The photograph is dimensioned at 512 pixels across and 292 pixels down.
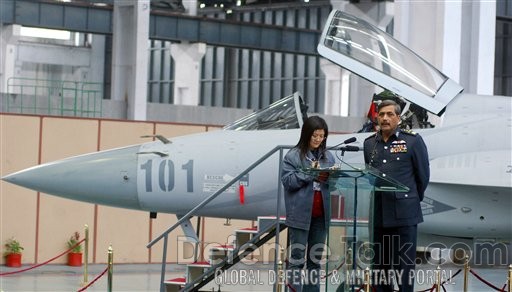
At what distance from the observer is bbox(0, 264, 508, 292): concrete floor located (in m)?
15.4

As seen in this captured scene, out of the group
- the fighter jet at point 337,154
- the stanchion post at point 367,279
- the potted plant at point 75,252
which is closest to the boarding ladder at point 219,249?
the fighter jet at point 337,154

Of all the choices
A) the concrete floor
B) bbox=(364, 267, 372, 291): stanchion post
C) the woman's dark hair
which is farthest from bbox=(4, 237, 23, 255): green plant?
bbox=(364, 267, 372, 291): stanchion post

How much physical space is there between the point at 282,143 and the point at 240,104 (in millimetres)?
42106

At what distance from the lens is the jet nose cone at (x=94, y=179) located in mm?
11438

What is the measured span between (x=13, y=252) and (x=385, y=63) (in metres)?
10.2

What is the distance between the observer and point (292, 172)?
357 inches

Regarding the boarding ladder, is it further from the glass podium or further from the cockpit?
the glass podium

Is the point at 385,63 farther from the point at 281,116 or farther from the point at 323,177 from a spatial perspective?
the point at 323,177

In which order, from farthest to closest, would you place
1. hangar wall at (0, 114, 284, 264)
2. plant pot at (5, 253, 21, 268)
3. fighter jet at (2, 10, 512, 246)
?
hangar wall at (0, 114, 284, 264)
plant pot at (5, 253, 21, 268)
fighter jet at (2, 10, 512, 246)

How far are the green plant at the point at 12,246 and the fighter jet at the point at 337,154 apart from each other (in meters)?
7.74

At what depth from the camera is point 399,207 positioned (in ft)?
27.9

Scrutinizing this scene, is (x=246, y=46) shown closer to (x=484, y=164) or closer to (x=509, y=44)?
(x=509, y=44)

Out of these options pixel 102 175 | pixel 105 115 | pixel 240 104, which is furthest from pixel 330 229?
pixel 240 104

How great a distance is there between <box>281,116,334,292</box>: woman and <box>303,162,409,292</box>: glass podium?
0.94 feet
